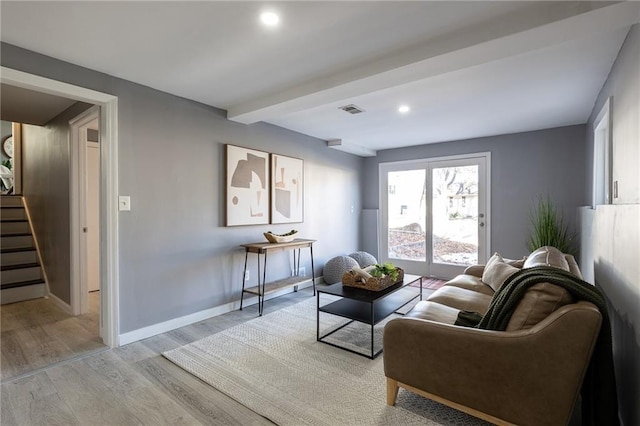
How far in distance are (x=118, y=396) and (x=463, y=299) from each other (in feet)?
8.38

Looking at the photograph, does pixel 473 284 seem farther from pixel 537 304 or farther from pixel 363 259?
pixel 363 259

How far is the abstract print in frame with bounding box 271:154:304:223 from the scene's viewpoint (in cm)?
413

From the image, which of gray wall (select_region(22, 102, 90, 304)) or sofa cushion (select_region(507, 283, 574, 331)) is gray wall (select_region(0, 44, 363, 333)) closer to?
gray wall (select_region(22, 102, 90, 304))

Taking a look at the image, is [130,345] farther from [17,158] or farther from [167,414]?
[17,158]

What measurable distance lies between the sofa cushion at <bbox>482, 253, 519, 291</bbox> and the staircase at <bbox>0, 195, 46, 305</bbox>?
5.37m

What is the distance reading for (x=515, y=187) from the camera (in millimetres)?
4660

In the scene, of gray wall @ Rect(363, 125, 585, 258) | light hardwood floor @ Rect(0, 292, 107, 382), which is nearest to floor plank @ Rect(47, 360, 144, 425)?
light hardwood floor @ Rect(0, 292, 107, 382)

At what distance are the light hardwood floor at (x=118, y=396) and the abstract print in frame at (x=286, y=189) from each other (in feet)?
7.14

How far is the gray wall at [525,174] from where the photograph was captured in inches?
166

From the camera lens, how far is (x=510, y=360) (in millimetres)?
1450

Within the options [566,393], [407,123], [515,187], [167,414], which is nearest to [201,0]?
[167,414]

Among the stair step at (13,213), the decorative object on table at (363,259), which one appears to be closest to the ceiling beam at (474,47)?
the decorative object on table at (363,259)

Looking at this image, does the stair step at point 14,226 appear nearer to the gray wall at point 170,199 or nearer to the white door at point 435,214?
the gray wall at point 170,199

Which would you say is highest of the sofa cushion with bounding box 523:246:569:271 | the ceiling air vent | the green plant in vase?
the ceiling air vent
